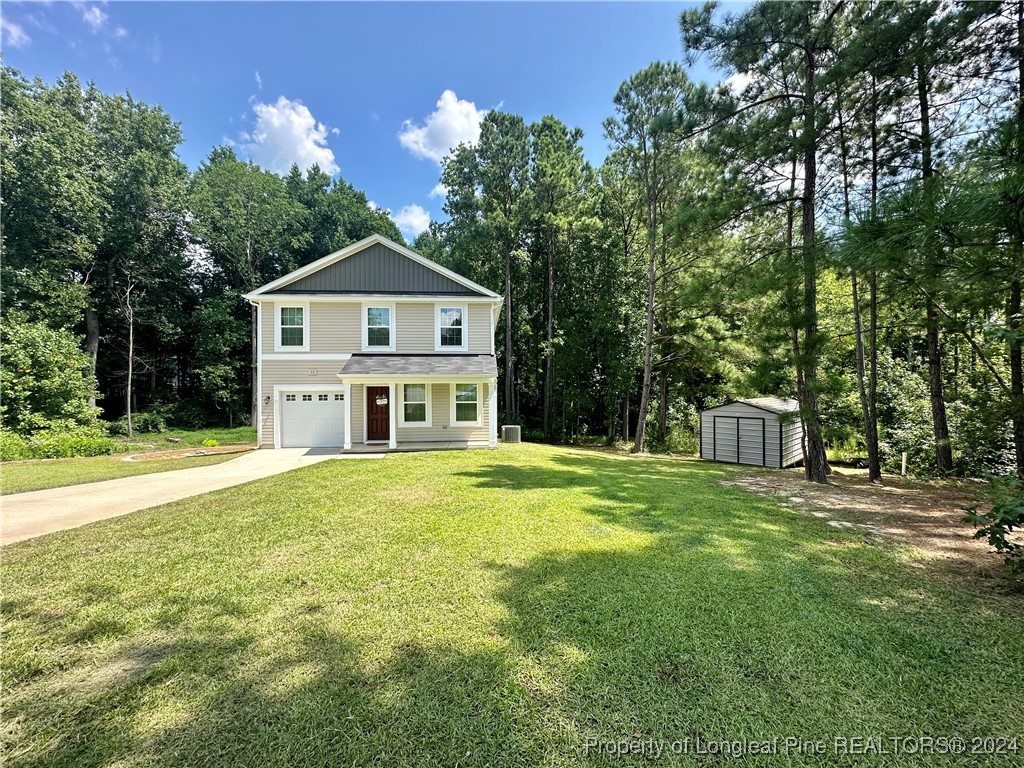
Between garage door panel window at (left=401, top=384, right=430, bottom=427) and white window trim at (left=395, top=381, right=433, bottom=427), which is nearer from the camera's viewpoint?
white window trim at (left=395, top=381, right=433, bottom=427)

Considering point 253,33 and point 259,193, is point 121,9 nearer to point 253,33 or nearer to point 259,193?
point 253,33

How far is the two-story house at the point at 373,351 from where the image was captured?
1235cm

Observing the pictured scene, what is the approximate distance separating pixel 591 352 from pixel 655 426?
4.70 metres

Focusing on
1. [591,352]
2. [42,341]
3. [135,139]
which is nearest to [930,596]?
[591,352]

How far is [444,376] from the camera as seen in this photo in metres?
11.6

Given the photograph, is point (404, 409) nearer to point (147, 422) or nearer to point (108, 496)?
point (108, 496)

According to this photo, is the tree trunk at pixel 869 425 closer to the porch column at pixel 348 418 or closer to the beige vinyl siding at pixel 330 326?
the porch column at pixel 348 418

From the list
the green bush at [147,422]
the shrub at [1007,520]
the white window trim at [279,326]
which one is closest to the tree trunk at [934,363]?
the shrub at [1007,520]

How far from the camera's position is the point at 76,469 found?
28.2 ft

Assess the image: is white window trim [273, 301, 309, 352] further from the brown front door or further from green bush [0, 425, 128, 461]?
green bush [0, 425, 128, 461]

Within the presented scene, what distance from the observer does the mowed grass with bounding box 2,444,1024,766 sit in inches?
69.5

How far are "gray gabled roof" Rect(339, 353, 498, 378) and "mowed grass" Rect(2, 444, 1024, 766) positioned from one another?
24.2 ft

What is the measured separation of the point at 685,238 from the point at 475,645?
8.98 m

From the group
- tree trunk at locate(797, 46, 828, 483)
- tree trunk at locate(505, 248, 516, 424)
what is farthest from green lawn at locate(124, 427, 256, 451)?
tree trunk at locate(797, 46, 828, 483)
